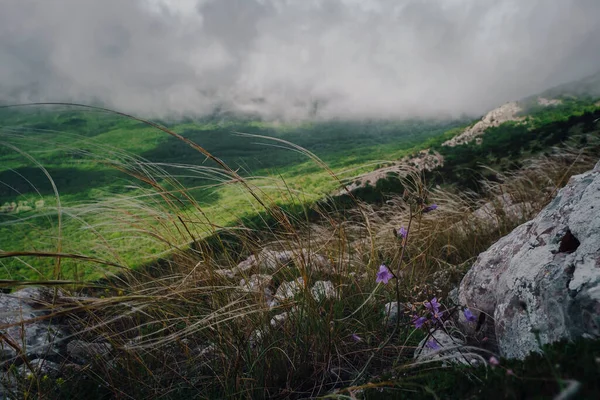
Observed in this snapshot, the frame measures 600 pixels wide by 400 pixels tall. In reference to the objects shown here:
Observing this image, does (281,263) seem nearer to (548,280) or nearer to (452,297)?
(452,297)

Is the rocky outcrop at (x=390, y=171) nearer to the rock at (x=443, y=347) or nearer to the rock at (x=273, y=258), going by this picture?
the rock at (x=273, y=258)

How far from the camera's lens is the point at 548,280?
5.36 ft

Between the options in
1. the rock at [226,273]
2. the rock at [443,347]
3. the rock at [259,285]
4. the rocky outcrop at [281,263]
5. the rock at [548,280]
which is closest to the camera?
the rock at [548,280]

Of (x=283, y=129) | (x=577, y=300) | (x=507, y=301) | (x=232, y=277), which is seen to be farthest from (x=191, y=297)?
(x=283, y=129)

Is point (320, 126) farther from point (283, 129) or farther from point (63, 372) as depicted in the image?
point (63, 372)

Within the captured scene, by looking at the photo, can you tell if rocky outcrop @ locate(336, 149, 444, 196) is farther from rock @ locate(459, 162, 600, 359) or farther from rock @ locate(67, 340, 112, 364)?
rock @ locate(67, 340, 112, 364)

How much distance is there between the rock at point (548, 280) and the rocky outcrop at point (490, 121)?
570 inches

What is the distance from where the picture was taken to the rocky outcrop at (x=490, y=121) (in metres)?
16.8

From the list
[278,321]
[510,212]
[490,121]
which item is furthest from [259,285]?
[490,121]

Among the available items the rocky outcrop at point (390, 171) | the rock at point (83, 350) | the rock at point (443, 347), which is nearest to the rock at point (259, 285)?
the rocky outcrop at point (390, 171)

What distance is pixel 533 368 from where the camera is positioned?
1.12 metres

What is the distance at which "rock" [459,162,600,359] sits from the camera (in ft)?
4.79

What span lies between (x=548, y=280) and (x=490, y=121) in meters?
19.1

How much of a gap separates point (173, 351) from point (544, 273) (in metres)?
2.23
